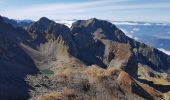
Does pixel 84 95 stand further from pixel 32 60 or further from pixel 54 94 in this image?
pixel 32 60

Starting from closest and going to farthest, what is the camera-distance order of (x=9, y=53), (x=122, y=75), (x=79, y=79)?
(x=79, y=79), (x=122, y=75), (x=9, y=53)

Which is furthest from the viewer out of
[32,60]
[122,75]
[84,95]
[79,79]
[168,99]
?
[32,60]

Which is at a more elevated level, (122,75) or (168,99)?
(122,75)

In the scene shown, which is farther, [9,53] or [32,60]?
[32,60]

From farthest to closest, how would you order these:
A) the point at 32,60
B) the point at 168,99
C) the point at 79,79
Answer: the point at 32,60
the point at 168,99
the point at 79,79

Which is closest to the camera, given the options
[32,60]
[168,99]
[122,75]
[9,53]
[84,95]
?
[84,95]

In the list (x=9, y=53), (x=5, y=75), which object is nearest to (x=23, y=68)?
(x=9, y=53)

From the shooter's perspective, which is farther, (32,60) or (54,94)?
(32,60)

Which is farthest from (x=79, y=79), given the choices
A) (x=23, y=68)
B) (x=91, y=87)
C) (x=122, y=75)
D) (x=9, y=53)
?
(x=9, y=53)

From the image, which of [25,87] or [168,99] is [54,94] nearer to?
[25,87]
